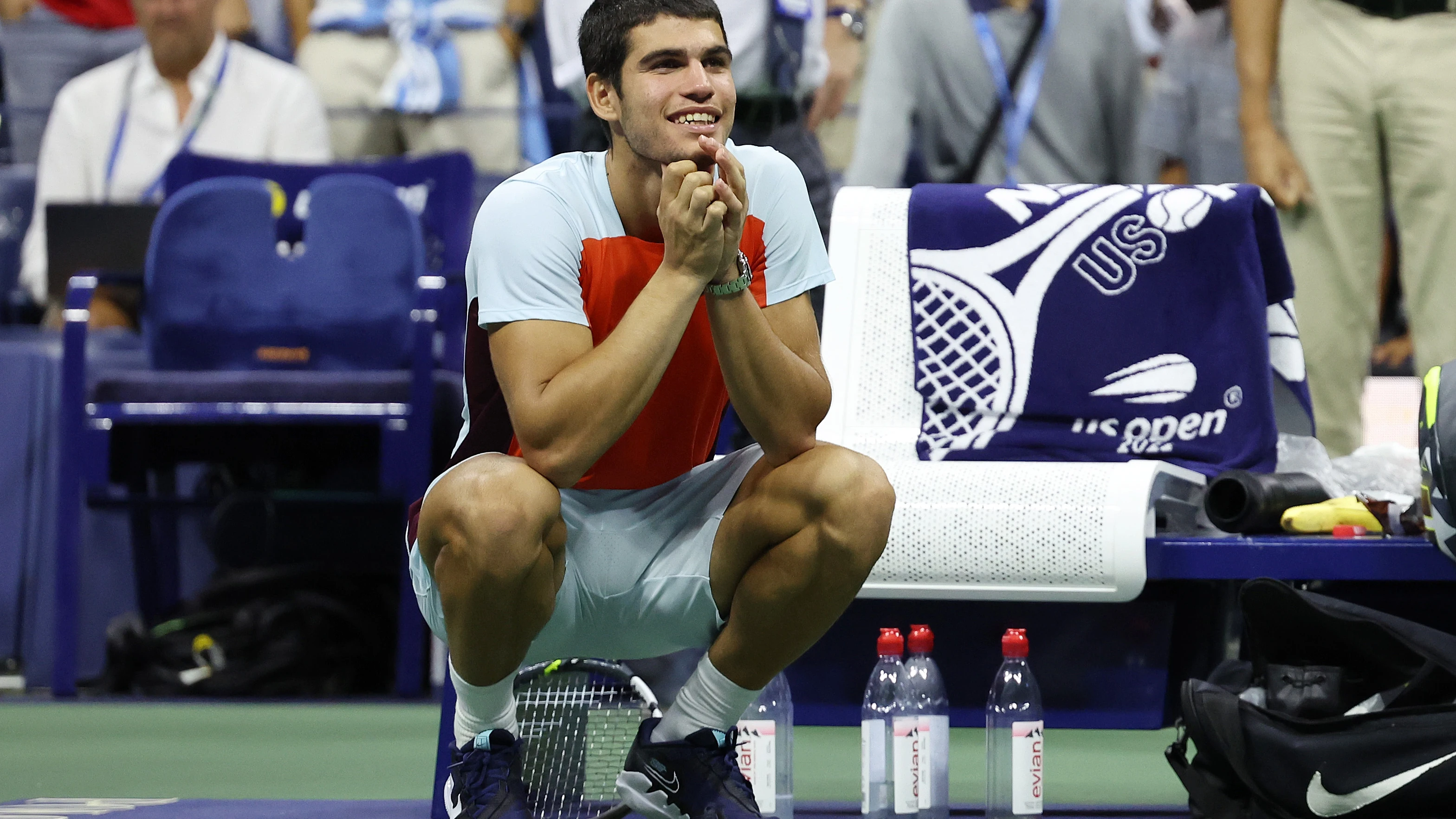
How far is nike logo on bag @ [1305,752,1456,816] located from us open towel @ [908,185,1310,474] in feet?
2.89

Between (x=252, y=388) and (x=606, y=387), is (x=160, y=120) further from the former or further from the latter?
(x=606, y=387)

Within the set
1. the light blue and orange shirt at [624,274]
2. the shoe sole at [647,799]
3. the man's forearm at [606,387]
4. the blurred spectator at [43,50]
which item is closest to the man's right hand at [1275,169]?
the light blue and orange shirt at [624,274]

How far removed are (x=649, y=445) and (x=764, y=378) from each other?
0.27 metres

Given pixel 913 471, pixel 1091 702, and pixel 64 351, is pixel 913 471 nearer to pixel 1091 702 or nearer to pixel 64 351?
pixel 1091 702

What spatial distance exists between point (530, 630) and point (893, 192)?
147 centimetres

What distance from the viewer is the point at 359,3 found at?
16.0 ft

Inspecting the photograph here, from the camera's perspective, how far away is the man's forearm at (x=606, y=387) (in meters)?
1.97

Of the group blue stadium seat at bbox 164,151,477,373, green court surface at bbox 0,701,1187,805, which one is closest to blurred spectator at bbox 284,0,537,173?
blue stadium seat at bbox 164,151,477,373

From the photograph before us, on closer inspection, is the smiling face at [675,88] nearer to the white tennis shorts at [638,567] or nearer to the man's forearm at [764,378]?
the man's forearm at [764,378]

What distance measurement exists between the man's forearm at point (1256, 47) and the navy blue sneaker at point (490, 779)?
2430mm

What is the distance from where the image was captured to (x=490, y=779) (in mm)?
2111

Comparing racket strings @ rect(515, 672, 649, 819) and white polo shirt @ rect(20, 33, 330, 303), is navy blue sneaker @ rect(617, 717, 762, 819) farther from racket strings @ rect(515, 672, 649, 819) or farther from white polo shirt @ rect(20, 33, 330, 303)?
white polo shirt @ rect(20, 33, 330, 303)

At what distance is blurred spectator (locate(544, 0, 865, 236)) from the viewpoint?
13.5ft

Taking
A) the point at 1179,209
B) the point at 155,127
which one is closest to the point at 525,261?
the point at 1179,209
